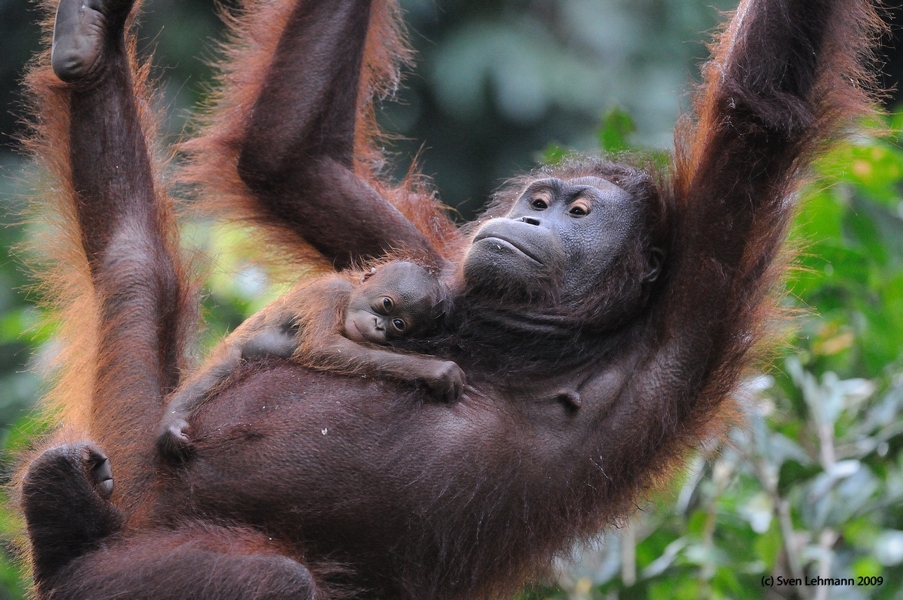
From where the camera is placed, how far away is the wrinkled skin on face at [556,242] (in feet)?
10.7

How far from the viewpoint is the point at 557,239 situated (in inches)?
131

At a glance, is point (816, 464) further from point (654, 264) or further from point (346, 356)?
point (346, 356)

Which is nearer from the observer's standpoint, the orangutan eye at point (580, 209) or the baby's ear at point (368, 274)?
the orangutan eye at point (580, 209)

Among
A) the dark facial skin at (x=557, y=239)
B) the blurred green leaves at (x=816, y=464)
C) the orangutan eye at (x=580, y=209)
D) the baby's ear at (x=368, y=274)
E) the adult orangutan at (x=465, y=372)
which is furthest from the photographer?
the blurred green leaves at (x=816, y=464)

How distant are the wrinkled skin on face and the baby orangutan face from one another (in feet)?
0.52

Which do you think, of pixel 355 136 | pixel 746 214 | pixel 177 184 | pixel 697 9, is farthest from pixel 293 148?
pixel 697 9

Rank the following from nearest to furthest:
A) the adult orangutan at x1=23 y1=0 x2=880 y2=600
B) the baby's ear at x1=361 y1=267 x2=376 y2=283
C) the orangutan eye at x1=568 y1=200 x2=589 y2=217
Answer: the adult orangutan at x1=23 y1=0 x2=880 y2=600, the orangutan eye at x1=568 y1=200 x2=589 y2=217, the baby's ear at x1=361 y1=267 x2=376 y2=283

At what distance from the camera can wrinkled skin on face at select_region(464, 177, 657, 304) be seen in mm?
3264

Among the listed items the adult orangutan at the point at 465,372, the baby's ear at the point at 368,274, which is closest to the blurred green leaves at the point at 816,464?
the adult orangutan at the point at 465,372

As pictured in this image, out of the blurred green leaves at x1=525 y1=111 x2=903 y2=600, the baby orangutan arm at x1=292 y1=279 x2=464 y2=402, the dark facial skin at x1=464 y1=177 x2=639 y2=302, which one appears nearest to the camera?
the baby orangutan arm at x1=292 y1=279 x2=464 y2=402

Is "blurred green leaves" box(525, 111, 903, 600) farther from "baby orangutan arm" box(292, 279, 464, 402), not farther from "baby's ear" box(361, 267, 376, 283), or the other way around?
"baby's ear" box(361, 267, 376, 283)

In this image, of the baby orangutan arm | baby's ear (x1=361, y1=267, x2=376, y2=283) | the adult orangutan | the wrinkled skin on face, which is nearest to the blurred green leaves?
the adult orangutan

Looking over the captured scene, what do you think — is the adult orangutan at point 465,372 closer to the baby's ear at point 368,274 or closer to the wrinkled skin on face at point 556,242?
the wrinkled skin on face at point 556,242

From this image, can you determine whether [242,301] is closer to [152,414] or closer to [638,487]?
[152,414]
